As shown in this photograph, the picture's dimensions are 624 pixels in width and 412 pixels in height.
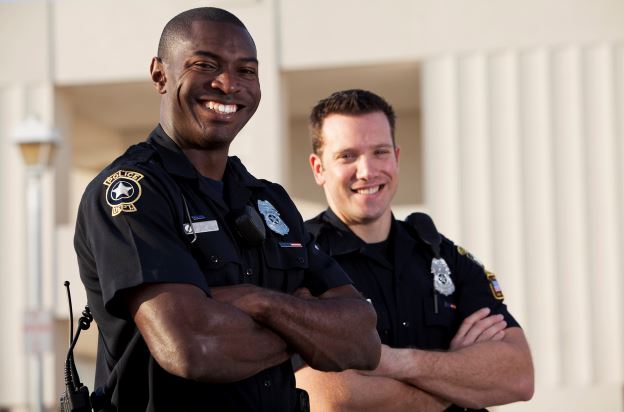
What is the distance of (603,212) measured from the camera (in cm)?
1171

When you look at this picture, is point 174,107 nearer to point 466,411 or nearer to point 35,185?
point 466,411

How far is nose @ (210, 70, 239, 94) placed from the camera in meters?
2.55

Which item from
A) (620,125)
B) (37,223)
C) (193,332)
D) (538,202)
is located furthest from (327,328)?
(620,125)

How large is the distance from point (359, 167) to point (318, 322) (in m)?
1.32

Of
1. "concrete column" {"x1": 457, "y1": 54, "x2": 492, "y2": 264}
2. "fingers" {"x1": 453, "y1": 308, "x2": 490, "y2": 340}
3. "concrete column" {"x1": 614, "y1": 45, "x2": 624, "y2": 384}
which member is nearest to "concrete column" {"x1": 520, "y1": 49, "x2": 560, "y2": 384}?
"concrete column" {"x1": 457, "y1": 54, "x2": 492, "y2": 264}

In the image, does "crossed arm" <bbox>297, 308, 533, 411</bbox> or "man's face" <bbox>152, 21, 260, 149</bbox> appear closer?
"man's face" <bbox>152, 21, 260, 149</bbox>

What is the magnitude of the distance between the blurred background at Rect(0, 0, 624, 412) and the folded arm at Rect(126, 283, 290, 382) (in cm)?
902

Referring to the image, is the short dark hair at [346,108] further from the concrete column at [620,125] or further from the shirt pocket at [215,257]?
the concrete column at [620,125]

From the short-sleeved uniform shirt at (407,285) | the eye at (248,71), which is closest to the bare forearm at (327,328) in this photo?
the eye at (248,71)

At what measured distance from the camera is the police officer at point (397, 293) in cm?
338

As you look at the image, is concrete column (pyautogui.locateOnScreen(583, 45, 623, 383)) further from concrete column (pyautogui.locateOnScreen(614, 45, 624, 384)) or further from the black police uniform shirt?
the black police uniform shirt

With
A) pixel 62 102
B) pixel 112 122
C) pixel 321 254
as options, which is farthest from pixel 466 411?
pixel 112 122

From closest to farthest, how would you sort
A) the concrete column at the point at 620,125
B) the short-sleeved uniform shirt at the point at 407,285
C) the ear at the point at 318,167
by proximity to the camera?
the short-sleeved uniform shirt at the point at 407,285
the ear at the point at 318,167
the concrete column at the point at 620,125

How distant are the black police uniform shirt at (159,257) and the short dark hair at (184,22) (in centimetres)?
24
